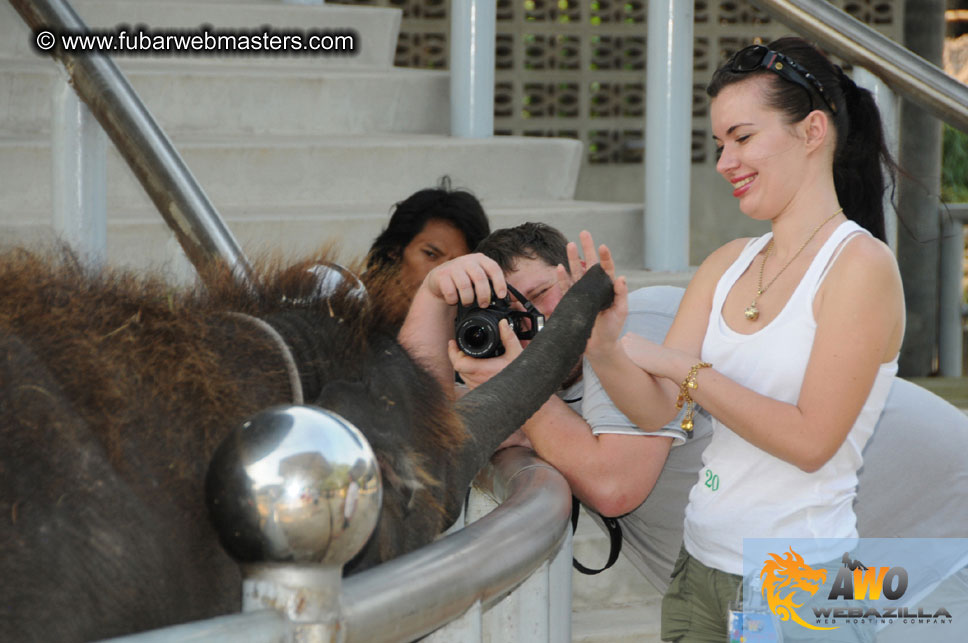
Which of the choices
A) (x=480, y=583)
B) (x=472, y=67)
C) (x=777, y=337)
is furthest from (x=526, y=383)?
(x=472, y=67)

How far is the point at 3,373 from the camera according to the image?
29.2 inches

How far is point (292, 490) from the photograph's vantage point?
2.09ft

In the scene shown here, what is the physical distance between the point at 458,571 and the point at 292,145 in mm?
2914

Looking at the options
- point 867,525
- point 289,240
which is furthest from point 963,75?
point 867,525

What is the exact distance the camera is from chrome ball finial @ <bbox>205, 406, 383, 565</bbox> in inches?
25.1

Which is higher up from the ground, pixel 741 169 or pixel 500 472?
pixel 741 169

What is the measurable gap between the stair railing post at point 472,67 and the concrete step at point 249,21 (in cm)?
51

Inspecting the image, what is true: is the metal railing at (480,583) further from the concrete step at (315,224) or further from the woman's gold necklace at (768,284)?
the concrete step at (315,224)

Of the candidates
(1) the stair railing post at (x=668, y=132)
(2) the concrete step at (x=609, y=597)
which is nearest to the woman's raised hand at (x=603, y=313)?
(2) the concrete step at (x=609, y=597)

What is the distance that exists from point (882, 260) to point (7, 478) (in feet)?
3.94

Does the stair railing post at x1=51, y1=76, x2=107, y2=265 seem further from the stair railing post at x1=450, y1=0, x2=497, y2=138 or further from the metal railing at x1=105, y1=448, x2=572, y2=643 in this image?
the stair railing post at x1=450, y1=0, x2=497, y2=138

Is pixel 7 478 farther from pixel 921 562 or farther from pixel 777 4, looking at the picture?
pixel 777 4

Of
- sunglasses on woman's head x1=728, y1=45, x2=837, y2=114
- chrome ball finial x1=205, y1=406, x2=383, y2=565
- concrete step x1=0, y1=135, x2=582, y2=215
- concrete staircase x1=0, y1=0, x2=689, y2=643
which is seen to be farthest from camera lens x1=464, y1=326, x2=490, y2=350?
concrete step x1=0, y1=135, x2=582, y2=215

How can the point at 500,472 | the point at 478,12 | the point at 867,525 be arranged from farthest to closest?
the point at 478,12 < the point at 867,525 < the point at 500,472
